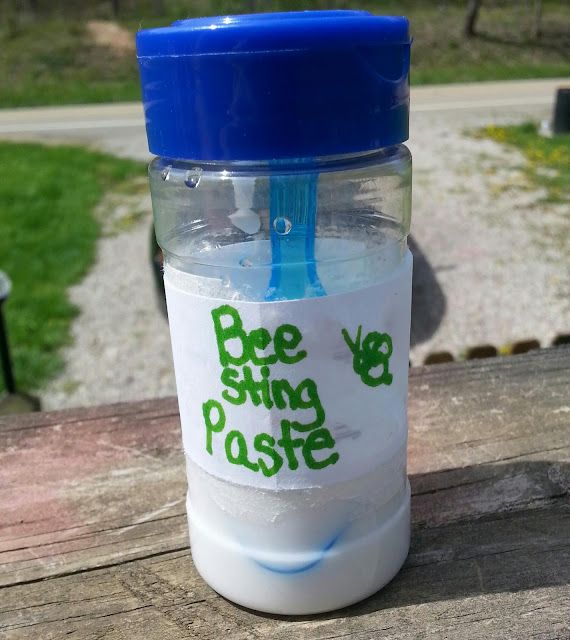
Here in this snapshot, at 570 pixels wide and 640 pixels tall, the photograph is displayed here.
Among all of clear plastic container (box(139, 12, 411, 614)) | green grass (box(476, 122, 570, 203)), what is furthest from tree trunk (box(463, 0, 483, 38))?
clear plastic container (box(139, 12, 411, 614))

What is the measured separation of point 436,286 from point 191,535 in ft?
10.2

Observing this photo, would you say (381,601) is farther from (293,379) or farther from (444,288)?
(444,288)

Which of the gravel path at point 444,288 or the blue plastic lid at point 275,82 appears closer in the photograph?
the blue plastic lid at point 275,82

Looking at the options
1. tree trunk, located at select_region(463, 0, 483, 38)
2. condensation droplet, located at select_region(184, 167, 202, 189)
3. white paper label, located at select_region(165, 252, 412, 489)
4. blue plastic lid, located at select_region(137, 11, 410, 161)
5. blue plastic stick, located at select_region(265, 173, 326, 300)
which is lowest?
tree trunk, located at select_region(463, 0, 483, 38)

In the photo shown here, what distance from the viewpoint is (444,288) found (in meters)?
3.74

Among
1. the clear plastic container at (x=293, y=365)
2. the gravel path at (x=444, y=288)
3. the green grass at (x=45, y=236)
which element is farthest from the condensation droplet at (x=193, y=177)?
the green grass at (x=45, y=236)

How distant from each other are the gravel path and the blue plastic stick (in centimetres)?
233

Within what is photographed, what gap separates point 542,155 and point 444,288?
288 centimetres

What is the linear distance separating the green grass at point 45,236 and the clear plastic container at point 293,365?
243cm

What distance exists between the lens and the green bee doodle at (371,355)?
0.69 m

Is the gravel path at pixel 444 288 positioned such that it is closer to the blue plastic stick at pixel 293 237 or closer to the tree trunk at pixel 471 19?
the blue plastic stick at pixel 293 237

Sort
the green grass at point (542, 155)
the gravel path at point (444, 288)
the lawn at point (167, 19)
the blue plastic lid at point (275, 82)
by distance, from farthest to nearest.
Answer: the lawn at point (167, 19), the green grass at point (542, 155), the gravel path at point (444, 288), the blue plastic lid at point (275, 82)

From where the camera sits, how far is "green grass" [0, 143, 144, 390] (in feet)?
11.0

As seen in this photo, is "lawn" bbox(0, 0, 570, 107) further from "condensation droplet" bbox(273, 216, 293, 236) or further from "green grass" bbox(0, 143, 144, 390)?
"condensation droplet" bbox(273, 216, 293, 236)
